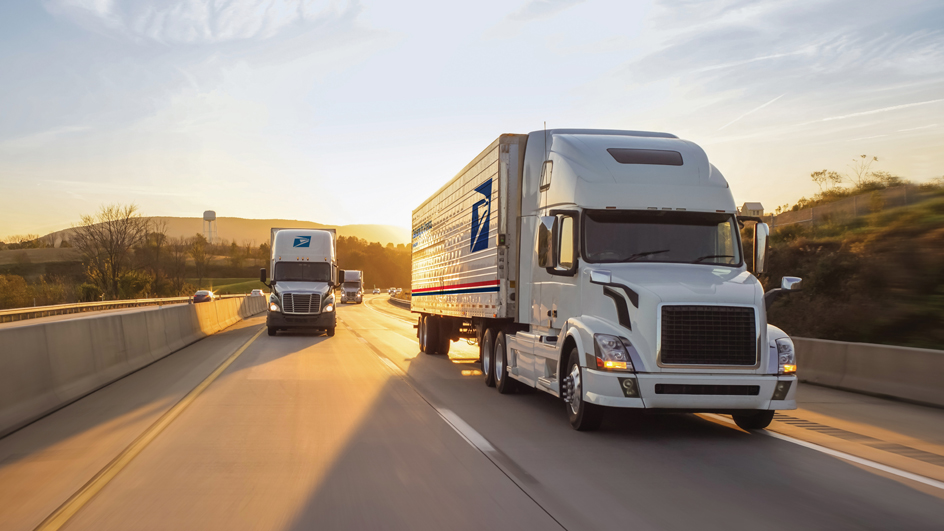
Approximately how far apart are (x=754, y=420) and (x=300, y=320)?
19.9 metres

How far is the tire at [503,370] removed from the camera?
12172mm

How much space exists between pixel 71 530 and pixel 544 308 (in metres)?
6.72

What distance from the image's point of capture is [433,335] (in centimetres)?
1939

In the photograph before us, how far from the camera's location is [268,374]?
48.6 ft

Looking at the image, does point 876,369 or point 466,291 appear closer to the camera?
point 876,369

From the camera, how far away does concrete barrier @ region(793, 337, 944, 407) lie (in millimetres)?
11141

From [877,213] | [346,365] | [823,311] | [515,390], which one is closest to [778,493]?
[515,390]

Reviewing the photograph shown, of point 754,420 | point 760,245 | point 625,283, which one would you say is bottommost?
point 754,420

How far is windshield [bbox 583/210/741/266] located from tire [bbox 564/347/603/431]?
1.32m

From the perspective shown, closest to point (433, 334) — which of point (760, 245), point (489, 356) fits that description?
point (489, 356)

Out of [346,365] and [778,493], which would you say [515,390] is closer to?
[346,365]

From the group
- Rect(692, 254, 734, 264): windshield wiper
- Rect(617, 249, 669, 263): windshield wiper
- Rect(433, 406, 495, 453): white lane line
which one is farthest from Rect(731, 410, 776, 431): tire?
Rect(433, 406, 495, 453): white lane line

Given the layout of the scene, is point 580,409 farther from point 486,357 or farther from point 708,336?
point 486,357

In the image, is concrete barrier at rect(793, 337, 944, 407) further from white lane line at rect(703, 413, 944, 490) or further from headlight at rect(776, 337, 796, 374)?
headlight at rect(776, 337, 796, 374)
